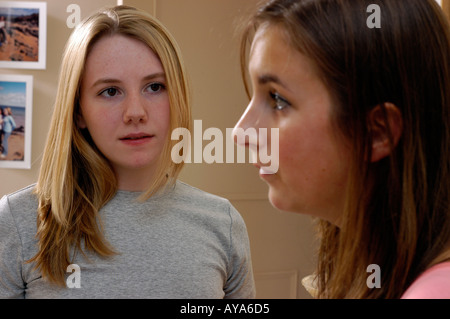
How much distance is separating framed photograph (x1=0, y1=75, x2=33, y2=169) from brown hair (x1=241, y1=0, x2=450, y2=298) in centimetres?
213

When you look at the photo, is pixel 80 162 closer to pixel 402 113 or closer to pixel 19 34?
pixel 402 113

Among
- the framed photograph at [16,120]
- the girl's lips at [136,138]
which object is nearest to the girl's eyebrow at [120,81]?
the girl's lips at [136,138]

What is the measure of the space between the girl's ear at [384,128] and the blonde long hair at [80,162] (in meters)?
0.55

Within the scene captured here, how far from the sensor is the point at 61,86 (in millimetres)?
1143

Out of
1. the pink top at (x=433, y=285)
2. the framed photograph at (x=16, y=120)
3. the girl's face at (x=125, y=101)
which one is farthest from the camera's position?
the framed photograph at (x=16, y=120)

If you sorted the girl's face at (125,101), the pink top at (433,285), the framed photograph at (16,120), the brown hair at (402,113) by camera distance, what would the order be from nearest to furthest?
the pink top at (433,285) → the brown hair at (402,113) → the girl's face at (125,101) → the framed photograph at (16,120)

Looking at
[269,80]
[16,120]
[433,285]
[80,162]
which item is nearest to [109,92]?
[80,162]

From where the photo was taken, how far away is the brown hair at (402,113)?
62cm

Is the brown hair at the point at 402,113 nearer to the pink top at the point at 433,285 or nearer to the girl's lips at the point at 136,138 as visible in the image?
the pink top at the point at 433,285

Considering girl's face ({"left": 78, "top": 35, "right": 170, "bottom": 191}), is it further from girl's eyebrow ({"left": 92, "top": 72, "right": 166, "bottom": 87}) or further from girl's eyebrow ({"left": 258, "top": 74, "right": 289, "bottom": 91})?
girl's eyebrow ({"left": 258, "top": 74, "right": 289, "bottom": 91})

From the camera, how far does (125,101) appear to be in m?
1.08

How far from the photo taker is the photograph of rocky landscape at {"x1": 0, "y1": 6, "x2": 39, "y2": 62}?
8.41 ft

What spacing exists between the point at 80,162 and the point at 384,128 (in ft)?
2.39

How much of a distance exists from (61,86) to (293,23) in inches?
24.7
